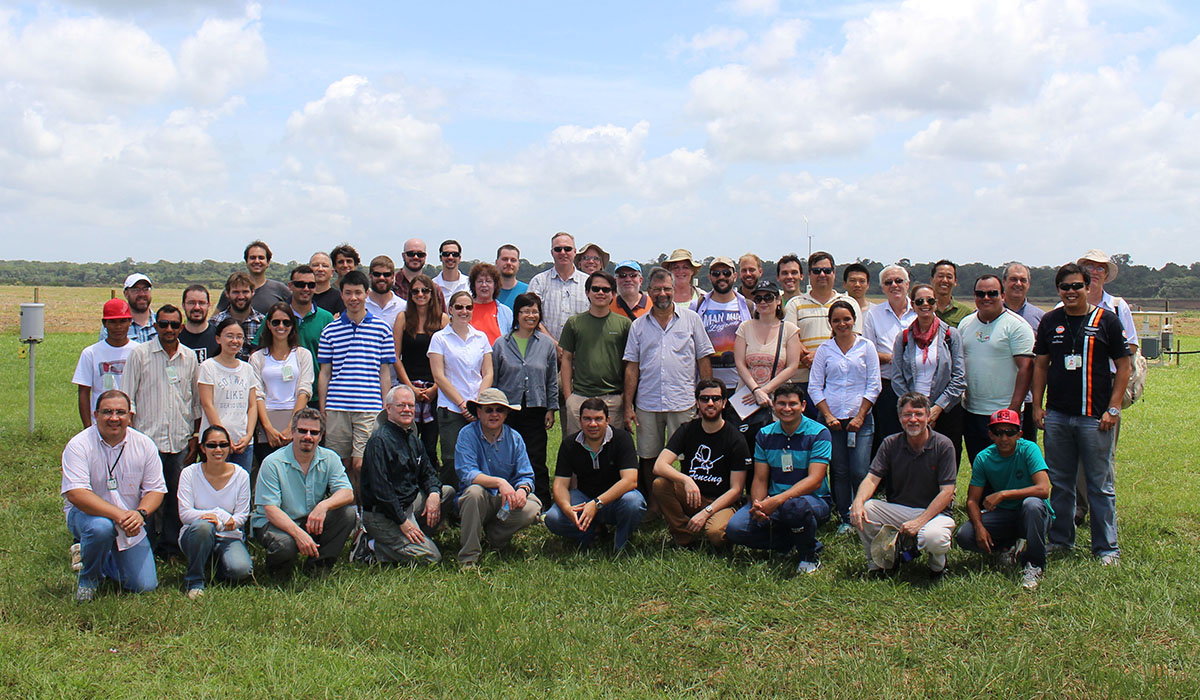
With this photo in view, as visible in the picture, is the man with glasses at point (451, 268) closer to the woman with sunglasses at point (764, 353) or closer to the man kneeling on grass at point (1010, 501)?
the woman with sunglasses at point (764, 353)

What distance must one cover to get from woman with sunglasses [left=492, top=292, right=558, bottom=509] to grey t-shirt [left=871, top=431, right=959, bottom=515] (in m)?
2.84

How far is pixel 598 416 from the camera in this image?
7016mm

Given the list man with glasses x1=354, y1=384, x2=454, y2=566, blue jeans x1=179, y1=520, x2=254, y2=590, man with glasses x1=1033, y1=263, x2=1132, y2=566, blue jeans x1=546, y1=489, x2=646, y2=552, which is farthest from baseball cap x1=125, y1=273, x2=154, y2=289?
man with glasses x1=1033, y1=263, x2=1132, y2=566

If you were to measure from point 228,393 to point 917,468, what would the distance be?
5436 millimetres

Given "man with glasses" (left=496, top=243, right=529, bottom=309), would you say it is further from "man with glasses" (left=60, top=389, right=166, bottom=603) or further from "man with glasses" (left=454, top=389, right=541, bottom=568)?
"man with glasses" (left=60, top=389, right=166, bottom=603)

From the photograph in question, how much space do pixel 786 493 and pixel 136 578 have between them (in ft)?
15.5

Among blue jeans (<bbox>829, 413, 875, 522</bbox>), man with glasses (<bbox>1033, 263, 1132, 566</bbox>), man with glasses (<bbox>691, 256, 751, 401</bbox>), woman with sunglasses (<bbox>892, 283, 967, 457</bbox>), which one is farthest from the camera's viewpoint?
man with glasses (<bbox>691, 256, 751, 401</bbox>)

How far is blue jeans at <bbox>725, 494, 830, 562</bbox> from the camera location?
6625 mm

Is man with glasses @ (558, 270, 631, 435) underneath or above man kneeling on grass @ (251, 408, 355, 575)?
above

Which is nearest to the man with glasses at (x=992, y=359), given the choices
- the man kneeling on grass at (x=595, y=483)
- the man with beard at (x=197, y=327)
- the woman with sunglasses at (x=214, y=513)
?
the man kneeling on grass at (x=595, y=483)

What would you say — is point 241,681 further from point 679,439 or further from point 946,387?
point 946,387

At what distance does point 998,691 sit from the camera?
4.68 m

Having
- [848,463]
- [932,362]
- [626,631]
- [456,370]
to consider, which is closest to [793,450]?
[848,463]

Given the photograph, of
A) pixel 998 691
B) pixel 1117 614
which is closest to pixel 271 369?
pixel 998 691
